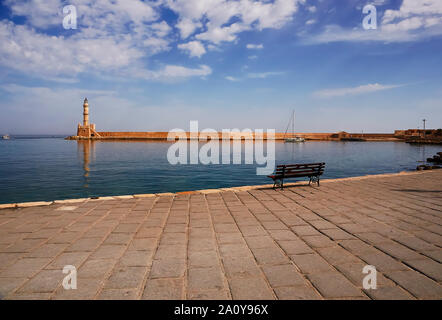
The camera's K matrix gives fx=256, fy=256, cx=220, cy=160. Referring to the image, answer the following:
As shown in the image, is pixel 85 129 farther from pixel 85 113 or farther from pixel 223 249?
pixel 223 249

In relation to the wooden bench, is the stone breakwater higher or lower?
higher

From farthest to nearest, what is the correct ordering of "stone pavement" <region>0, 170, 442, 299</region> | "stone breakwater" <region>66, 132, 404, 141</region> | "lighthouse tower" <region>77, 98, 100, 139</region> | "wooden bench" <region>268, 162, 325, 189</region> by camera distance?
"stone breakwater" <region>66, 132, 404, 141</region>, "lighthouse tower" <region>77, 98, 100, 139</region>, "wooden bench" <region>268, 162, 325, 189</region>, "stone pavement" <region>0, 170, 442, 299</region>

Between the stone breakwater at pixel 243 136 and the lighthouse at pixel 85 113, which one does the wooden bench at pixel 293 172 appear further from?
the stone breakwater at pixel 243 136

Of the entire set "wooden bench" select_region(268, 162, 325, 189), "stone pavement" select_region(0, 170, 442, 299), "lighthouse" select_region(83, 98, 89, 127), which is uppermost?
"lighthouse" select_region(83, 98, 89, 127)

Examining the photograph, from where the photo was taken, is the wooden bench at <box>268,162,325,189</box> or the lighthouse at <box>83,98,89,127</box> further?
the lighthouse at <box>83,98,89,127</box>

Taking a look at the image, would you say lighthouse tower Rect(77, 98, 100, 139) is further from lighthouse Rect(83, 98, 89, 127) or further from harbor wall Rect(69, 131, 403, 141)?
harbor wall Rect(69, 131, 403, 141)

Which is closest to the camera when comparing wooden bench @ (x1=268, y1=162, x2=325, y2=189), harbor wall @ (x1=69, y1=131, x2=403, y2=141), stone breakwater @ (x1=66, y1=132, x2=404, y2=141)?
wooden bench @ (x1=268, y1=162, x2=325, y2=189)

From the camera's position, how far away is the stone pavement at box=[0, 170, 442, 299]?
2635 mm

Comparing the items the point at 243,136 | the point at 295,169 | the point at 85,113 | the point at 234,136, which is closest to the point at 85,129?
the point at 85,113

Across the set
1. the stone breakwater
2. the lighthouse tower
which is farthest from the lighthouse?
the stone breakwater

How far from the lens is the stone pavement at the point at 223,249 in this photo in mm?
2635

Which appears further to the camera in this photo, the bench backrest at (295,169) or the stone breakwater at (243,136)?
the stone breakwater at (243,136)

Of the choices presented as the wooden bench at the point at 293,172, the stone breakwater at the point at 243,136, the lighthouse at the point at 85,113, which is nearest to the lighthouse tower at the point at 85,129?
the lighthouse at the point at 85,113

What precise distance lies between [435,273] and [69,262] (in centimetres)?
433
